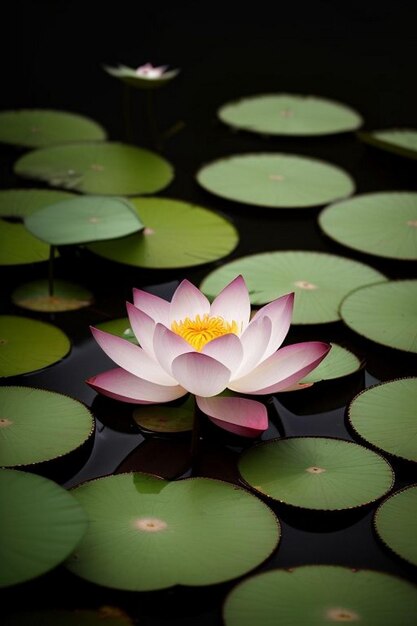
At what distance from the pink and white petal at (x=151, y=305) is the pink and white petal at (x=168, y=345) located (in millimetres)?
172

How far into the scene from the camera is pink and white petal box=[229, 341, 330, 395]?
69.4 inches

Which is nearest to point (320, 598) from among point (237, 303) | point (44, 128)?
point (237, 303)

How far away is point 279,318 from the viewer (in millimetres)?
1840

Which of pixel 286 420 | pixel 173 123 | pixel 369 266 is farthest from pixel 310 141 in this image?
pixel 286 420

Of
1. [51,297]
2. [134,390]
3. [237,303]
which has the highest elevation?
[237,303]

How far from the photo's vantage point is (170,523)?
1.59 m

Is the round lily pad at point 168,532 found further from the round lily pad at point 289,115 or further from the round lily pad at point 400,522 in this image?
the round lily pad at point 289,115

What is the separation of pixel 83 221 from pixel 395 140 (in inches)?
52.1

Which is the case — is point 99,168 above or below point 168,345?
below

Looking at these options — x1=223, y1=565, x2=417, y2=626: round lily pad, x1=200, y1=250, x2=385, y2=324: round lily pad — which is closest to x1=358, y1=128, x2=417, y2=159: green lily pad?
x1=200, y1=250, x2=385, y2=324: round lily pad

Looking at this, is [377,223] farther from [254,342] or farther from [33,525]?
[33,525]

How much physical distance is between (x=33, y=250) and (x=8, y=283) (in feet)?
0.40

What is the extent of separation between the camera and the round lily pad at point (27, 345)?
6.72 feet

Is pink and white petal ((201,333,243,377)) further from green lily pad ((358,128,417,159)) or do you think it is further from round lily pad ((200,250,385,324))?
green lily pad ((358,128,417,159))
